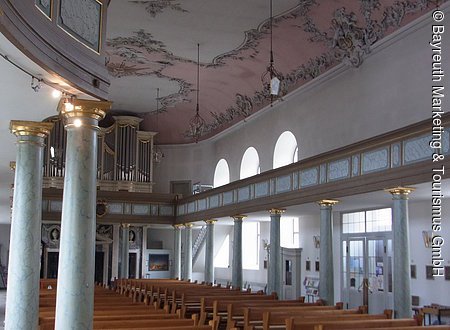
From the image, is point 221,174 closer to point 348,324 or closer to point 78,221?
point 348,324

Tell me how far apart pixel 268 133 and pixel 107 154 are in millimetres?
9278

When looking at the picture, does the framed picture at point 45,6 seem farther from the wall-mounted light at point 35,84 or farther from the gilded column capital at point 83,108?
the gilded column capital at point 83,108

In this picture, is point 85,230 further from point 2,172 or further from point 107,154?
point 107,154

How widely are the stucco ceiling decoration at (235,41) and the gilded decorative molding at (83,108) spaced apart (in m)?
9.20

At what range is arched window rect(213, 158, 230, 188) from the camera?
1137 inches

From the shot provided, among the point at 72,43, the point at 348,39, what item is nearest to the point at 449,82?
the point at 348,39

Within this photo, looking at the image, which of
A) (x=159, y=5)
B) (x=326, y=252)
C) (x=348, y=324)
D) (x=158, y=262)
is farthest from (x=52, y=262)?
(x=348, y=324)

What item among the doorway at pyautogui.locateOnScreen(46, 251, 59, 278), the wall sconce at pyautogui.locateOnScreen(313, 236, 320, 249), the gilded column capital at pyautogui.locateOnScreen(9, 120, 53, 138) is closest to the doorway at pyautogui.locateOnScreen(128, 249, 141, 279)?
the doorway at pyautogui.locateOnScreen(46, 251, 59, 278)

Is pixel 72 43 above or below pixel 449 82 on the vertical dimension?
below

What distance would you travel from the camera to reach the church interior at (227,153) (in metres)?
7.52

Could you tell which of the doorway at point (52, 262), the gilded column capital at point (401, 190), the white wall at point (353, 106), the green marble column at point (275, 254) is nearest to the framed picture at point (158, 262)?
the doorway at point (52, 262)

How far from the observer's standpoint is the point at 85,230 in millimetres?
7465

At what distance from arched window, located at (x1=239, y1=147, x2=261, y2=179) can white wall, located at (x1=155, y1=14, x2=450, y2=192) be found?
1.14 feet

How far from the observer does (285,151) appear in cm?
2264
